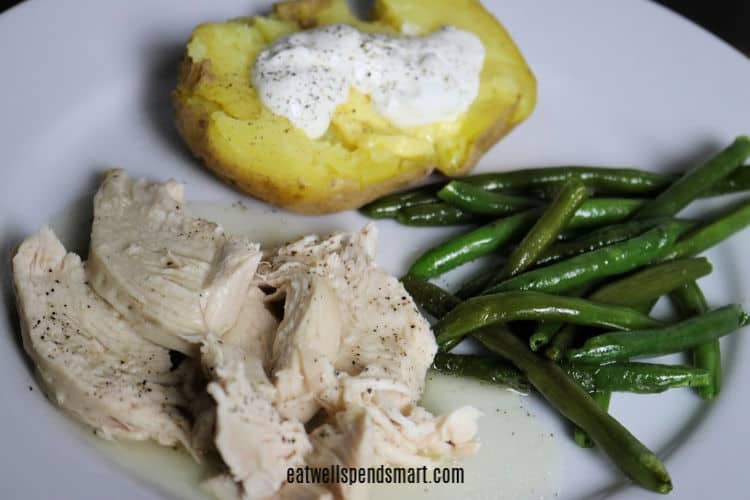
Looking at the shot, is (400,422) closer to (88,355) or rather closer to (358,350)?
(358,350)

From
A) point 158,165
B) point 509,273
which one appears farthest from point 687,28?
point 158,165

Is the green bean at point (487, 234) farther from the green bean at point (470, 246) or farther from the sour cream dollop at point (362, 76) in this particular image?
the sour cream dollop at point (362, 76)

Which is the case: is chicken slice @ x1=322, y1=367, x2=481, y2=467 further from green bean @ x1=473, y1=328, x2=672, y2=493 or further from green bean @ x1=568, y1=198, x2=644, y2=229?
green bean @ x1=568, y1=198, x2=644, y2=229

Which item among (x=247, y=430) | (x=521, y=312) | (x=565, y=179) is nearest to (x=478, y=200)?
(x=565, y=179)

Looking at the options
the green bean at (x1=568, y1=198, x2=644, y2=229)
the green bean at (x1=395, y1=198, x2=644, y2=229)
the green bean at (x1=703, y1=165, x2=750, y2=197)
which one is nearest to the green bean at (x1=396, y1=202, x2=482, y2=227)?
the green bean at (x1=395, y1=198, x2=644, y2=229)

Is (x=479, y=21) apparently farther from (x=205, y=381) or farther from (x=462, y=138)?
(x=205, y=381)

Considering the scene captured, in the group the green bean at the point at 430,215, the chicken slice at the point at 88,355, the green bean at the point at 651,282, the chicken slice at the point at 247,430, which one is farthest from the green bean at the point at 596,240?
the chicken slice at the point at 88,355
